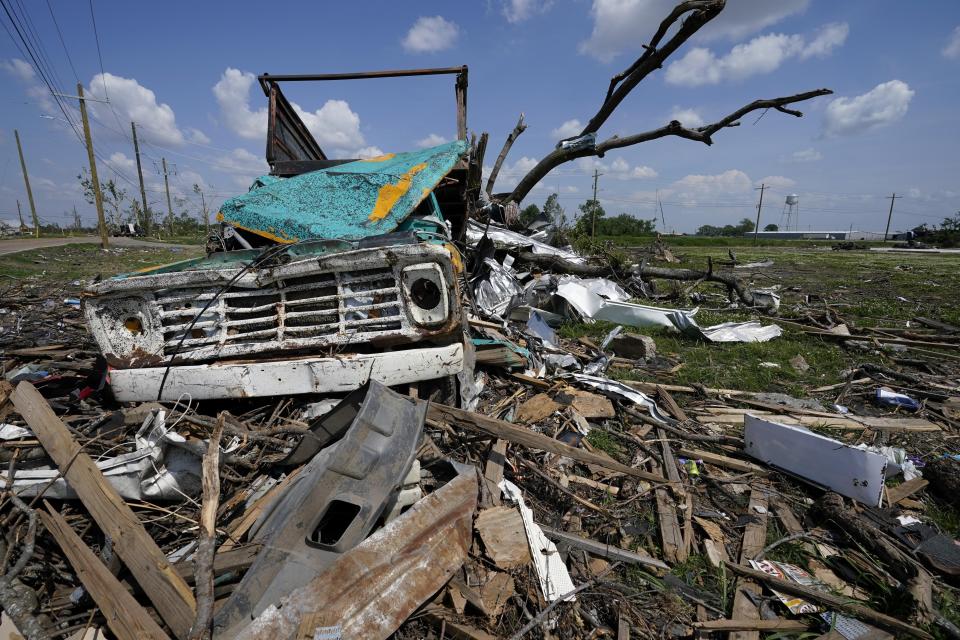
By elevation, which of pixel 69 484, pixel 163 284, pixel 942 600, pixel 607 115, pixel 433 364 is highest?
pixel 607 115

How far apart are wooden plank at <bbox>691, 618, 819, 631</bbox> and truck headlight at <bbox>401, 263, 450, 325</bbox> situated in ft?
5.21

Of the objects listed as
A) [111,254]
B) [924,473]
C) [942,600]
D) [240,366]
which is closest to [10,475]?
[240,366]

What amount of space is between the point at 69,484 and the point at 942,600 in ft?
11.3

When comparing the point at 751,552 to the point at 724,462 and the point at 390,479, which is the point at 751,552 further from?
the point at 390,479

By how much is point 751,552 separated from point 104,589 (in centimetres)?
254

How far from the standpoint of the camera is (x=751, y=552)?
1.95 metres

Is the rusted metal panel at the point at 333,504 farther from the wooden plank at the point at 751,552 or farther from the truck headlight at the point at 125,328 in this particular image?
the wooden plank at the point at 751,552

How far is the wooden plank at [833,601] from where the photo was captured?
1.51 m

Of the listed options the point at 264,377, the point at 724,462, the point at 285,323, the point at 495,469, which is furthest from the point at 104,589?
the point at 724,462

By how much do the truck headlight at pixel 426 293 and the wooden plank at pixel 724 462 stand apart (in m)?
1.80

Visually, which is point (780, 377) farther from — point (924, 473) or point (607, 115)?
point (607, 115)

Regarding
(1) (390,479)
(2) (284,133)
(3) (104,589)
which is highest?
(2) (284,133)

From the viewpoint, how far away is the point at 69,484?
1719 mm

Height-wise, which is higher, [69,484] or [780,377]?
[69,484]
